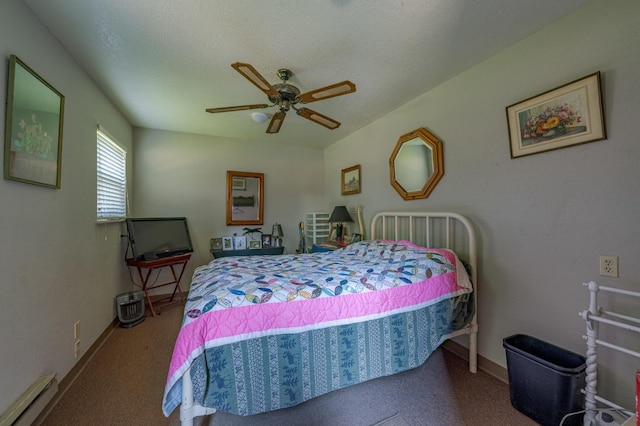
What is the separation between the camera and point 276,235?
4.05m

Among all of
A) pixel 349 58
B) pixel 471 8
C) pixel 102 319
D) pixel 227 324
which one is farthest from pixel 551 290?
pixel 102 319

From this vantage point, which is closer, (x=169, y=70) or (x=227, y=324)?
(x=227, y=324)

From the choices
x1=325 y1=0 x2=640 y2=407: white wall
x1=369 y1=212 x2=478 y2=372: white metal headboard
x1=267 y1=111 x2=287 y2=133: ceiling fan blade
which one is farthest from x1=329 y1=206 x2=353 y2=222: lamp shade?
x1=267 y1=111 x2=287 y2=133: ceiling fan blade

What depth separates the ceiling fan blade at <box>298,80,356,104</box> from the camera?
1689 millimetres

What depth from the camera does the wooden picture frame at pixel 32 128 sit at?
4.22ft

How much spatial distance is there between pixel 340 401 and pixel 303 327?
71cm

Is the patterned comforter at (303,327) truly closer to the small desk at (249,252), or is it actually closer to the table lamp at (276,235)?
the small desk at (249,252)

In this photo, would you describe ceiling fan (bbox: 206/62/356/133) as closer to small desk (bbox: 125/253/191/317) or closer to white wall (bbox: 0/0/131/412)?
white wall (bbox: 0/0/131/412)

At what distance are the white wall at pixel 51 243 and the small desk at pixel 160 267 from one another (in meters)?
0.40

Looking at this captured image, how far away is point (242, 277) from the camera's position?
5.52 ft

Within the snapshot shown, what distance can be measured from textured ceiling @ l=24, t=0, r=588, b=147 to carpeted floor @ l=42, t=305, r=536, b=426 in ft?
7.95

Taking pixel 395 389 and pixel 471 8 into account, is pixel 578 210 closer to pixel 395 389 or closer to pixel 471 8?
pixel 471 8

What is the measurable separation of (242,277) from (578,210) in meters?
2.13

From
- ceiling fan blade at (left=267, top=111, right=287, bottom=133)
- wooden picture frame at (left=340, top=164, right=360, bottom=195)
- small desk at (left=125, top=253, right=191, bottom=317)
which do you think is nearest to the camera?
ceiling fan blade at (left=267, top=111, right=287, bottom=133)
